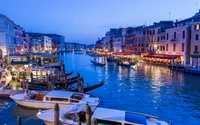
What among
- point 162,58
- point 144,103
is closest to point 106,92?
point 144,103

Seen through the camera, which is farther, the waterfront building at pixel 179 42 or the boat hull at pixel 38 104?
the waterfront building at pixel 179 42

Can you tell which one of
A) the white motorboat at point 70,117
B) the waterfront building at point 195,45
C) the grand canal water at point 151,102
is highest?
the waterfront building at point 195,45

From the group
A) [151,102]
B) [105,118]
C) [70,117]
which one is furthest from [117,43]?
[105,118]

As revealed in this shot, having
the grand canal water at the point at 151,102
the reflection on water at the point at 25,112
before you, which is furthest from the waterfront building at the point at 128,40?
the reflection on water at the point at 25,112

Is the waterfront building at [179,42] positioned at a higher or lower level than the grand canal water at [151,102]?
higher

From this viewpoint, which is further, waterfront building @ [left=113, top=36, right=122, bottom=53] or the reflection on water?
waterfront building @ [left=113, top=36, right=122, bottom=53]

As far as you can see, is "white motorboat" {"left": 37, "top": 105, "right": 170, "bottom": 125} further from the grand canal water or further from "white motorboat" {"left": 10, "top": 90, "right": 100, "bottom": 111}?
the grand canal water

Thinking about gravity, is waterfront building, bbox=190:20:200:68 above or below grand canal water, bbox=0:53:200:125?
above

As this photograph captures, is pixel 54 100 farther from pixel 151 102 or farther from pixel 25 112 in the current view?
pixel 151 102

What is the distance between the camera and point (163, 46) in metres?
57.5

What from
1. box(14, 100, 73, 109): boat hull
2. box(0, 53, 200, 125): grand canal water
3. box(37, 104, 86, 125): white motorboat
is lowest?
box(0, 53, 200, 125): grand canal water

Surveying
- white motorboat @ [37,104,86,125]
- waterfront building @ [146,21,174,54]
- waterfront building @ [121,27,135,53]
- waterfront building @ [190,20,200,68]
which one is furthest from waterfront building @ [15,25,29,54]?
white motorboat @ [37,104,86,125]

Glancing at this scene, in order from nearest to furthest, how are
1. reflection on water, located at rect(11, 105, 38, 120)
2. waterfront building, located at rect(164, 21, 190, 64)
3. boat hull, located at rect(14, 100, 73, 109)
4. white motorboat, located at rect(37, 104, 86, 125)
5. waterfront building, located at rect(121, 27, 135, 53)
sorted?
white motorboat, located at rect(37, 104, 86, 125), reflection on water, located at rect(11, 105, 38, 120), boat hull, located at rect(14, 100, 73, 109), waterfront building, located at rect(164, 21, 190, 64), waterfront building, located at rect(121, 27, 135, 53)

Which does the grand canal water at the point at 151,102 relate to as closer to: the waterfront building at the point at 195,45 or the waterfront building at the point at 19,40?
the waterfront building at the point at 195,45
